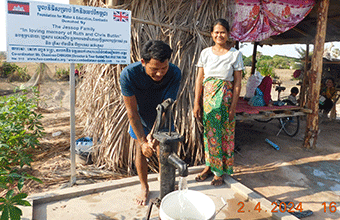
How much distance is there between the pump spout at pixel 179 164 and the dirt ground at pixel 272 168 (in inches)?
75.8

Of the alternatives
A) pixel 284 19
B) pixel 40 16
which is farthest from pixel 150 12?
pixel 284 19

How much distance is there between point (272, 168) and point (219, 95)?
5.78 ft

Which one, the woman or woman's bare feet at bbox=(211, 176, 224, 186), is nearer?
the woman

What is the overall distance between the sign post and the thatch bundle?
54cm

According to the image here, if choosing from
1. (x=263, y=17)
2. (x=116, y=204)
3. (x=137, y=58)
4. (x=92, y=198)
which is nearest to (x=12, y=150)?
(x=92, y=198)

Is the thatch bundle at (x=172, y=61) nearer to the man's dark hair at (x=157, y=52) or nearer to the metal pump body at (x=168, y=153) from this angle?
the man's dark hair at (x=157, y=52)

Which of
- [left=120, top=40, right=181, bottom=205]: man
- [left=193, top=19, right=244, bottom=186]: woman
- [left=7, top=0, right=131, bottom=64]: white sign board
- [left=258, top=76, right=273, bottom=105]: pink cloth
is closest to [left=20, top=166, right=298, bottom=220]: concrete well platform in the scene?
[left=120, top=40, right=181, bottom=205]: man

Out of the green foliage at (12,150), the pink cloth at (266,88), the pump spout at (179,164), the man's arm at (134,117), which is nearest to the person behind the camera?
the pump spout at (179,164)

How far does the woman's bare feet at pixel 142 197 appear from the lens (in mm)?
2164

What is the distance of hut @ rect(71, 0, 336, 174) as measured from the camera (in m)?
2.98

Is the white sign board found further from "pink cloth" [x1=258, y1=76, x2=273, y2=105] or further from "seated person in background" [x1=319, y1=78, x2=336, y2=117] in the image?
"seated person in background" [x1=319, y1=78, x2=336, y2=117]

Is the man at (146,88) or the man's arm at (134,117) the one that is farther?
the man's arm at (134,117)

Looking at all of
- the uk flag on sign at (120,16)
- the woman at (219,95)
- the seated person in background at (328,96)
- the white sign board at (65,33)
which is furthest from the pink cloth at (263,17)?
the seated person in background at (328,96)

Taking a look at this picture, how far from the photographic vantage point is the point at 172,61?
316 centimetres
